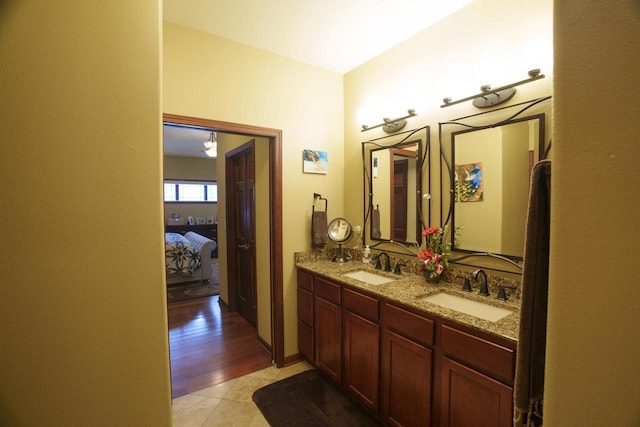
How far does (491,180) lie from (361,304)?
3.89ft

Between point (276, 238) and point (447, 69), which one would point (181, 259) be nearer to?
point (276, 238)

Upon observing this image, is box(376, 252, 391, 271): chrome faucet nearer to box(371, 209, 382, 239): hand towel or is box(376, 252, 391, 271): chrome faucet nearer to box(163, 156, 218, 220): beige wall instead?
box(371, 209, 382, 239): hand towel

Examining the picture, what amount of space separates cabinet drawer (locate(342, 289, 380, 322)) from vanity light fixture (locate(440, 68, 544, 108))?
146 centimetres

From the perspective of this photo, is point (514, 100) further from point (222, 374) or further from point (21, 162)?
point (222, 374)

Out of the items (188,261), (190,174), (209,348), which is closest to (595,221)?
(209,348)

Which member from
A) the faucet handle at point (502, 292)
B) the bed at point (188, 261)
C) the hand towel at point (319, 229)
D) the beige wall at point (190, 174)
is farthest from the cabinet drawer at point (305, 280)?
the beige wall at point (190, 174)

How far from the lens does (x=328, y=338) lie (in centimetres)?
232

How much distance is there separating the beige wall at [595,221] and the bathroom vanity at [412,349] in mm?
813

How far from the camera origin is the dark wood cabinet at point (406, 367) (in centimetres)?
155

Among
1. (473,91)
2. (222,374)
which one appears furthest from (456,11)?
(222,374)

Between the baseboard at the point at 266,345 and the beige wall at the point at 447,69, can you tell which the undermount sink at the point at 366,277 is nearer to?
the beige wall at the point at 447,69

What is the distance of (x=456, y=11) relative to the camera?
1970mm

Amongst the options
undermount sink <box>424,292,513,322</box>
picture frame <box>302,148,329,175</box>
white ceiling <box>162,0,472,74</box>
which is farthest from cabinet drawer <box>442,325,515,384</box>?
→ white ceiling <box>162,0,472,74</box>

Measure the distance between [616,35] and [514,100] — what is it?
150 cm
